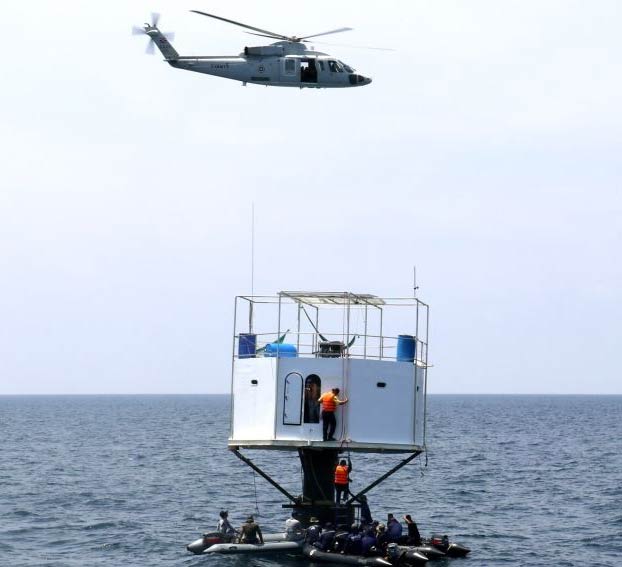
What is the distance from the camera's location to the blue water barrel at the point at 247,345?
43.8m

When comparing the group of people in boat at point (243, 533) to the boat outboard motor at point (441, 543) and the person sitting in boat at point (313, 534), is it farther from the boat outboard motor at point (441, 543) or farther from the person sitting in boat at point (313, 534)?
the boat outboard motor at point (441, 543)

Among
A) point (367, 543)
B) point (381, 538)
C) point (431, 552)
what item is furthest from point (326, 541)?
point (431, 552)

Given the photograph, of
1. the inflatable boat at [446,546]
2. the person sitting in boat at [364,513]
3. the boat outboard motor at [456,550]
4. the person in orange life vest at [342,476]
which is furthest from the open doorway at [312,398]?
→ the boat outboard motor at [456,550]

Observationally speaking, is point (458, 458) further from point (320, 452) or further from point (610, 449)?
point (320, 452)

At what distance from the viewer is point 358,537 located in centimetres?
4194

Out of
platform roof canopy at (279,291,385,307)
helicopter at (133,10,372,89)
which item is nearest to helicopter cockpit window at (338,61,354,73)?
helicopter at (133,10,372,89)

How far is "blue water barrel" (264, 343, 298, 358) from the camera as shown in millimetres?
42906

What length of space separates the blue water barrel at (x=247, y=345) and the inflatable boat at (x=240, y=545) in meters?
6.59

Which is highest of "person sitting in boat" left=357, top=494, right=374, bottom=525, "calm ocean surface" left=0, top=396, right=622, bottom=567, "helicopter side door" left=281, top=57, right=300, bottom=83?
"helicopter side door" left=281, top=57, right=300, bottom=83

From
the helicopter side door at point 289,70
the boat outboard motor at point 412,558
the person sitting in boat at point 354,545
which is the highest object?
Answer: the helicopter side door at point 289,70

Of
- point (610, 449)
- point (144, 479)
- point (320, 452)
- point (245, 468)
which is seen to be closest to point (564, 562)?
point (320, 452)

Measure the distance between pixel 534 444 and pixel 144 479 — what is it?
60.0 meters

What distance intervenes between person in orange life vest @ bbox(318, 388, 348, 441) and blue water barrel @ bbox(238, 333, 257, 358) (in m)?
3.39

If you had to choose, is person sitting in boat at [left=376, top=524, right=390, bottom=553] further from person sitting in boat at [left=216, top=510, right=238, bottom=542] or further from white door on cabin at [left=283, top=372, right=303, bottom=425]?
person sitting in boat at [left=216, top=510, right=238, bottom=542]
